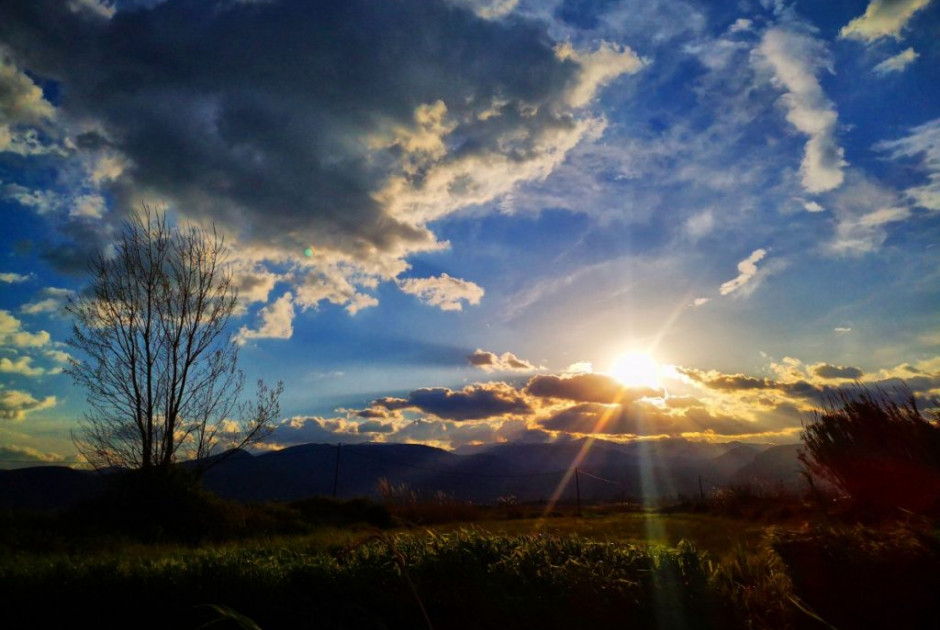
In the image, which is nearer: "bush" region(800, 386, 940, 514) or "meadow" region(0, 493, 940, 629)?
"meadow" region(0, 493, 940, 629)

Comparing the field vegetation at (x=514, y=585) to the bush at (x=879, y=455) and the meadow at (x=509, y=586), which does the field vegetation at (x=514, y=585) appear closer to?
the meadow at (x=509, y=586)

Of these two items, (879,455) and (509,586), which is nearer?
(509,586)

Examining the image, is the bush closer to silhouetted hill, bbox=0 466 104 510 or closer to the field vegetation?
the field vegetation

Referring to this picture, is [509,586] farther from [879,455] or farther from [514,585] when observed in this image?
[879,455]

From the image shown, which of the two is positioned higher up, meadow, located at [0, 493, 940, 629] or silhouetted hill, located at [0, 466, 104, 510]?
meadow, located at [0, 493, 940, 629]

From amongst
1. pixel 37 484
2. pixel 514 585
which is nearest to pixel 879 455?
pixel 514 585

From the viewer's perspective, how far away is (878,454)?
9.85 m

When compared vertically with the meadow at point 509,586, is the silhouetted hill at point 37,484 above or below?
below

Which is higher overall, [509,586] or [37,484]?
[509,586]

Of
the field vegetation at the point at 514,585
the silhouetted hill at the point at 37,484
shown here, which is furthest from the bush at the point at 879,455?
the silhouetted hill at the point at 37,484

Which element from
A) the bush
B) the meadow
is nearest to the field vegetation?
the meadow

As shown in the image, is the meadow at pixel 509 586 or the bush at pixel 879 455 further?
the bush at pixel 879 455

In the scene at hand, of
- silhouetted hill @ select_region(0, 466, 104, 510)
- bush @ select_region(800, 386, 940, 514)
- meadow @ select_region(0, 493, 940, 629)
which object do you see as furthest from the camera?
silhouetted hill @ select_region(0, 466, 104, 510)

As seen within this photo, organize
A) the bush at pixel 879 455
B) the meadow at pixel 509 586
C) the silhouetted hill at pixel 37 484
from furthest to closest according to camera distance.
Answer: the silhouetted hill at pixel 37 484
the bush at pixel 879 455
the meadow at pixel 509 586
